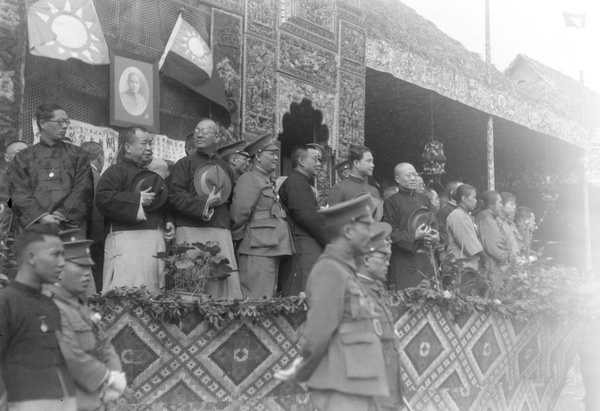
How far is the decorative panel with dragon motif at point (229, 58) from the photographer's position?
9828mm

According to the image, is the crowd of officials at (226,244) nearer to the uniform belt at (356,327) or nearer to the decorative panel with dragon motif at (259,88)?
the uniform belt at (356,327)

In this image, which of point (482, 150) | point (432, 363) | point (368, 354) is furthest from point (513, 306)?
point (482, 150)

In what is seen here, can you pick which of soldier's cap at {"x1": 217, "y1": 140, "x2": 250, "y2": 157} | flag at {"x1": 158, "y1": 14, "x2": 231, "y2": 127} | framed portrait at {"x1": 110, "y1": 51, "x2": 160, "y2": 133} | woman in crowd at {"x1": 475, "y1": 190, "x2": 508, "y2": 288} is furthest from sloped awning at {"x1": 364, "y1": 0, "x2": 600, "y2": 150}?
soldier's cap at {"x1": 217, "y1": 140, "x2": 250, "y2": 157}

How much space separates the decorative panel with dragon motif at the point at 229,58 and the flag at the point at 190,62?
0.50 ft

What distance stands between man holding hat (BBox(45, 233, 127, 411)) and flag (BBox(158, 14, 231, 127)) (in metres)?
4.74

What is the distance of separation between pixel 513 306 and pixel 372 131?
9810mm

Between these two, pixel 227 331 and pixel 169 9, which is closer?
pixel 227 331

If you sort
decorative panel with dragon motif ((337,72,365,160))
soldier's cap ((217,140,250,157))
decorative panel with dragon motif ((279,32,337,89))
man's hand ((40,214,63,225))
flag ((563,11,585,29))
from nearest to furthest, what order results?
man's hand ((40,214,63,225)) → soldier's cap ((217,140,250,157)) → decorative panel with dragon motif ((279,32,337,89)) → decorative panel with dragon motif ((337,72,365,160)) → flag ((563,11,585,29))

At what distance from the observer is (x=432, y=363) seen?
23.6ft

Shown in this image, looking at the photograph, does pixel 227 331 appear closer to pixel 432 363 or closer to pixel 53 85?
pixel 432 363

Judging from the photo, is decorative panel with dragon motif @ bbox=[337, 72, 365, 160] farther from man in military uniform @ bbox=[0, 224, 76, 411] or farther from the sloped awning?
man in military uniform @ bbox=[0, 224, 76, 411]

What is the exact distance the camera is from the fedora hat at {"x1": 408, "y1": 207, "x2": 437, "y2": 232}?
855cm

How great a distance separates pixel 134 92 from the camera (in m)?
8.95

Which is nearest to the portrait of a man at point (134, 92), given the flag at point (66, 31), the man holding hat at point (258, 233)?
the flag at point (66, 31)
